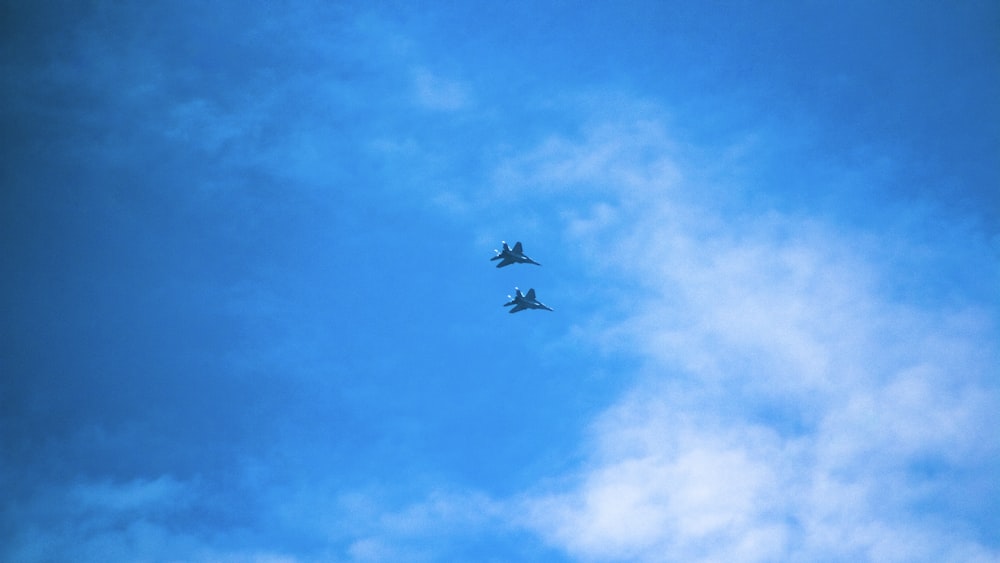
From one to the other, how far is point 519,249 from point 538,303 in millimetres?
10609

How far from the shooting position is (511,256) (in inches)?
5231

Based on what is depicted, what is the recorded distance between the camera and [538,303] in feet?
456

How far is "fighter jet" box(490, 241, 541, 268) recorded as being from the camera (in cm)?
13238

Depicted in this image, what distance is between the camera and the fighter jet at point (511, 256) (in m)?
132

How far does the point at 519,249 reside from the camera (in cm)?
13250
